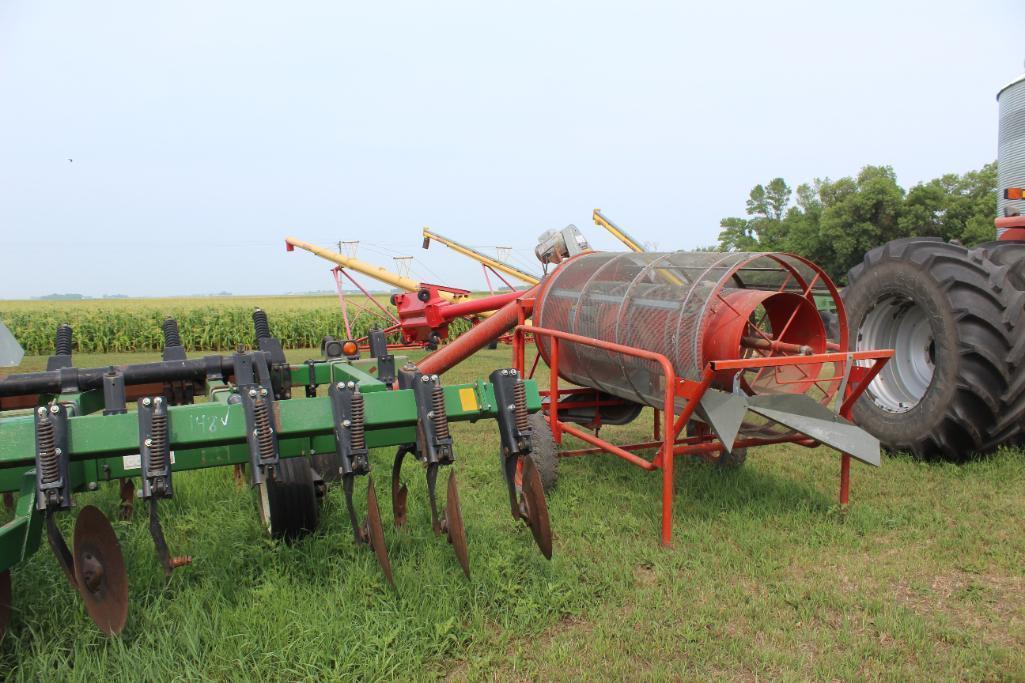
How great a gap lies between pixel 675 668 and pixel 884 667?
83 cm

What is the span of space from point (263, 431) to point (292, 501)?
1.05 meters

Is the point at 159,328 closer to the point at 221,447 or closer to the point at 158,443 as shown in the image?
the point at 221,447

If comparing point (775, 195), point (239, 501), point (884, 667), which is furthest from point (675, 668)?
point (775, 195)

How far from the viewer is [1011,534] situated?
4.17 m

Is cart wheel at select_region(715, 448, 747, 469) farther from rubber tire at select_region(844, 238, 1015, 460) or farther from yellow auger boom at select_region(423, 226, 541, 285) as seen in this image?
yellow auger boom at select_region(423, 226, 541, 285)

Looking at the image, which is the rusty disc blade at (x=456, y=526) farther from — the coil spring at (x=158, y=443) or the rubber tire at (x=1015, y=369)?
the rubber tire at (x=1015, y=369)

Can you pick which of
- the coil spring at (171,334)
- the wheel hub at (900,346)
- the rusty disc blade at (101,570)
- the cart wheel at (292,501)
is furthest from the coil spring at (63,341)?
the wheel hub at (900,346)

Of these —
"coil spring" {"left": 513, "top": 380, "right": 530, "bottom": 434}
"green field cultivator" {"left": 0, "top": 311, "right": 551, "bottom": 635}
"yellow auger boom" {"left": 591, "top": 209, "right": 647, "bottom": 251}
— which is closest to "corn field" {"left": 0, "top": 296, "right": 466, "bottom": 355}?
"yellow auger boom" {"left": 591, "top": 209, "right": 647, "bottom": 251}

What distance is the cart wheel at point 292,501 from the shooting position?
3594mm

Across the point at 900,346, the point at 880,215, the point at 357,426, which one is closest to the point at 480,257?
the point at 900,346

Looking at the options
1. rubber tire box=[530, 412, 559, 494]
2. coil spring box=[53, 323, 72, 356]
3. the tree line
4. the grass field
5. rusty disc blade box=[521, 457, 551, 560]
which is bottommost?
the grass field

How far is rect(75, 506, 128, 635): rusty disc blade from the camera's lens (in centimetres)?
265

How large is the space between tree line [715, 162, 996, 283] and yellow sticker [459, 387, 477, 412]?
94.3 feet

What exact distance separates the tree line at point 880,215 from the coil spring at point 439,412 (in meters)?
29.0
